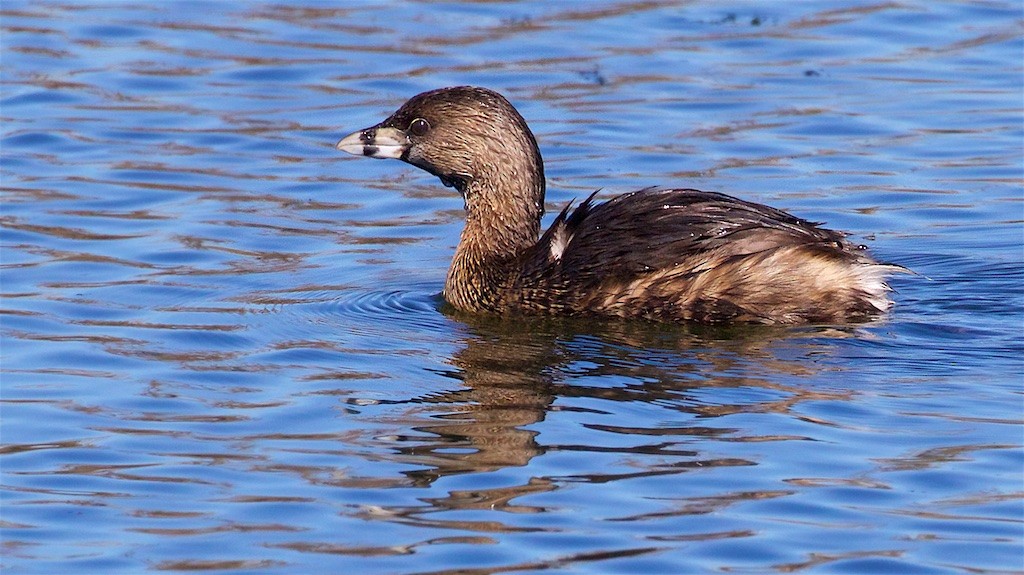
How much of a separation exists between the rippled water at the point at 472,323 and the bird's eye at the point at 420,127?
0.79 m

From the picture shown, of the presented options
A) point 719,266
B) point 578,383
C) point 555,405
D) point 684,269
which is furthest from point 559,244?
point 555,405

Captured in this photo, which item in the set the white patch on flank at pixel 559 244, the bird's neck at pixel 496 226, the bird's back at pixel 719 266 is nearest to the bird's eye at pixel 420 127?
the bird's neck at pixel 496 226

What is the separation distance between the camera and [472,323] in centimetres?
890

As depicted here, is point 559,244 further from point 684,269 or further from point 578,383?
point 578,383

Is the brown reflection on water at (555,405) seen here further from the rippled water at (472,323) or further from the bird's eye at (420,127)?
the bird's eye at (420,127)

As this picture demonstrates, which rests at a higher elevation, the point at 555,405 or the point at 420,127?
the point at 420,127

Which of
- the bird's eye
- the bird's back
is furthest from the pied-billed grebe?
the bird's eye

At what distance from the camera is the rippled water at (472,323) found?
20.1ft

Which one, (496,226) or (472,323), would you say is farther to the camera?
(496,226)

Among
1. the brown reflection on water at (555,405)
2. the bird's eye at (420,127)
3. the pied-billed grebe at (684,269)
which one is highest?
the bird's eye at (420,127)

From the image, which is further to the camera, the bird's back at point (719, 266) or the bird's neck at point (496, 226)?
the bird's neck at point (496, 226)

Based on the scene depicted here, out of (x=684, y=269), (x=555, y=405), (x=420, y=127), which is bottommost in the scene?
(x=555, y=405)

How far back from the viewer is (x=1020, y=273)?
9094 millimetres

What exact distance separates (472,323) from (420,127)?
1176 millimetres
